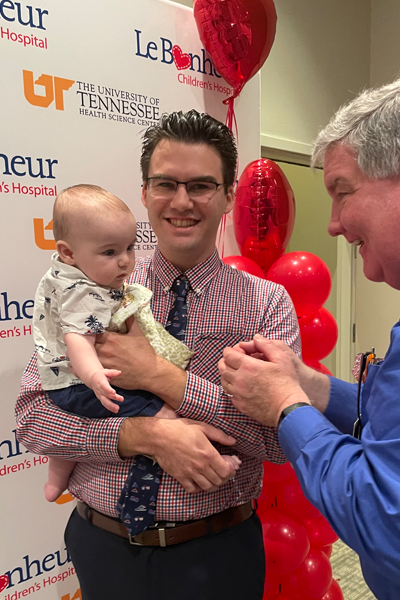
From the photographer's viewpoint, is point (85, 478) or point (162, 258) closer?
point (85, 478)

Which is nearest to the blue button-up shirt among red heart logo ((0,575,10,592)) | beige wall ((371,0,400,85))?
red heart logo ((0,575,10,592))

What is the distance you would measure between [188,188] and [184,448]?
0.79 m

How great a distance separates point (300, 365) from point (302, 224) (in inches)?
116

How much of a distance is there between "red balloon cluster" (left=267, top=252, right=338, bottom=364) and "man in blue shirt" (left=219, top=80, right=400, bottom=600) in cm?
Answer: 90

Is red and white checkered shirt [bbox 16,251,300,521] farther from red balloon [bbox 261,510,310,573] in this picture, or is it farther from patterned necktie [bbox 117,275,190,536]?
red balloon [bbox 261,510,310,573]

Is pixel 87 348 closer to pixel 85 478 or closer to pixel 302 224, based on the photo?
pixel 85 478

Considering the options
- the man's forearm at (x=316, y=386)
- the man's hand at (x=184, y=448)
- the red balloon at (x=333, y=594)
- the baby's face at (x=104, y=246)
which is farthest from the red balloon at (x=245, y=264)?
the red balloon at (x=333, y=594)

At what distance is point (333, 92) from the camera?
3969mm

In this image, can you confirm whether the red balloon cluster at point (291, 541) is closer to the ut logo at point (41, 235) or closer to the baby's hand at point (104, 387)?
the baby's hand at point (104, 387)

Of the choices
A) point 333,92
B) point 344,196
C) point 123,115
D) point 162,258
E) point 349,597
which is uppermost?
point 333,92

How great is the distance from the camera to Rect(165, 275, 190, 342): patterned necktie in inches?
55.7

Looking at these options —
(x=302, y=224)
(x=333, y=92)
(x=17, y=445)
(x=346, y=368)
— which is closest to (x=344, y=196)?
(x=17, y=445)

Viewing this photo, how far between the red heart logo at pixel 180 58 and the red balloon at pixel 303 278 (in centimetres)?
104

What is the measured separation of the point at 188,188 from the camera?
1.44 meters
